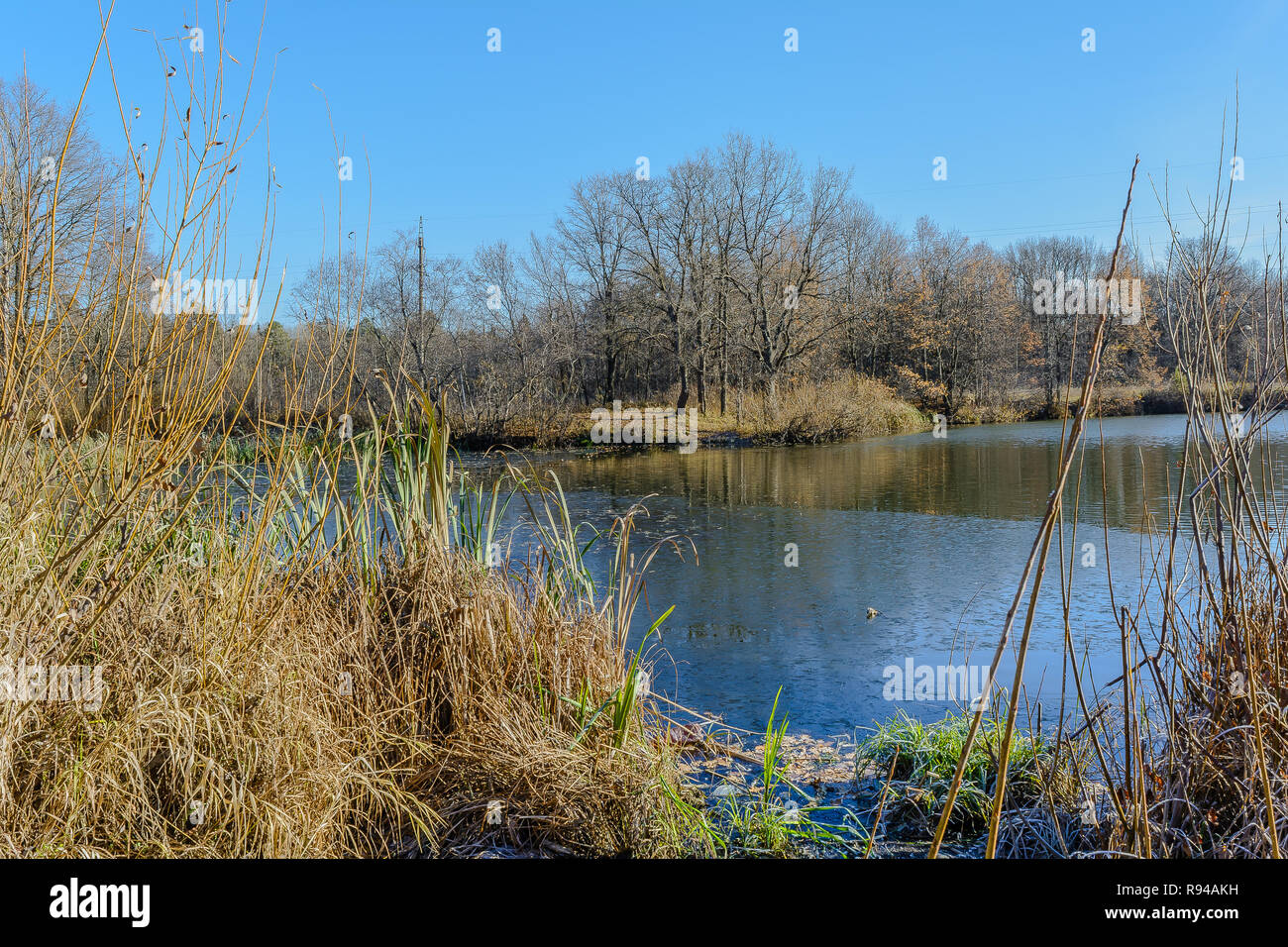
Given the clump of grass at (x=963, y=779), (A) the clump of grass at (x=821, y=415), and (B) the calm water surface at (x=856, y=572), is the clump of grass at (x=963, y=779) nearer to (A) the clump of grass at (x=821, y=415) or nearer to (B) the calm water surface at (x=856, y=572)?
(B) the calm water surface at (x=856, y=572)

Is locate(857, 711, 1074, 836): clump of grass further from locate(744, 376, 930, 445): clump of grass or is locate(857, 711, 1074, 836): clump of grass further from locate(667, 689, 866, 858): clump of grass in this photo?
locate(744, 376, 930, 445): clump of grass

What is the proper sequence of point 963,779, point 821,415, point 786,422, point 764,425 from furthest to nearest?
point 764,425, point 821,415, point 786,422, point 963,779

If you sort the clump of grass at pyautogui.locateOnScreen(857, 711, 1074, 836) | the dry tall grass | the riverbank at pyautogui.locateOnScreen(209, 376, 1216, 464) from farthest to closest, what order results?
the riverbank at pyautogui.locateOnScreen(209, 376, 1216, 464) → the clump of grass at pyautogui.locateOnScreen(857, 711, 1074, 836) → the dry tall grass

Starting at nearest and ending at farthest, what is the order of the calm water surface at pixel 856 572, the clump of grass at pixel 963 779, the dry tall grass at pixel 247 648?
the dry tall grass at pixel 247 648
the clump of grass at pixel 963 779
the calm water surface at pixel 856 572

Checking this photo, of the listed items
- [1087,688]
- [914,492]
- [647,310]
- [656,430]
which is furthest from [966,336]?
[1087,688]

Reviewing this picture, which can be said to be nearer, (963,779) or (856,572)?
(963,779)

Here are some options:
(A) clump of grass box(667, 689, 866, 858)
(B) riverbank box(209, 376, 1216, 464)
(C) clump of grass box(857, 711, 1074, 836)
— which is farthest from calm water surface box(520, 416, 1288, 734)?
(B) riverbank box(209, 376, 1216, 464)

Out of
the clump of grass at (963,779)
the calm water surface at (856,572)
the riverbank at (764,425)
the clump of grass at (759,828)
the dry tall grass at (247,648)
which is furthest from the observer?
the riverbank at (764,425)

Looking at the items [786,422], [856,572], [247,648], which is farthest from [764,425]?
Answer: [247,648]

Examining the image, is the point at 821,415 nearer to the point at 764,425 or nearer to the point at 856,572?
the point at 764,425

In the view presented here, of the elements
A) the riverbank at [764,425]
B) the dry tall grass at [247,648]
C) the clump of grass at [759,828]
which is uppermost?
the riverbank at [764,425]

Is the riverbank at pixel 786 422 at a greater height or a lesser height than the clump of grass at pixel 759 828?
greater

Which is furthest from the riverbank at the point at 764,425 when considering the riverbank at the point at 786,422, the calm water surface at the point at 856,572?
the calm water surface at the point at 856,572

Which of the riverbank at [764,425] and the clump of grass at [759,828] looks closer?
the clump of grass at [759,828]
